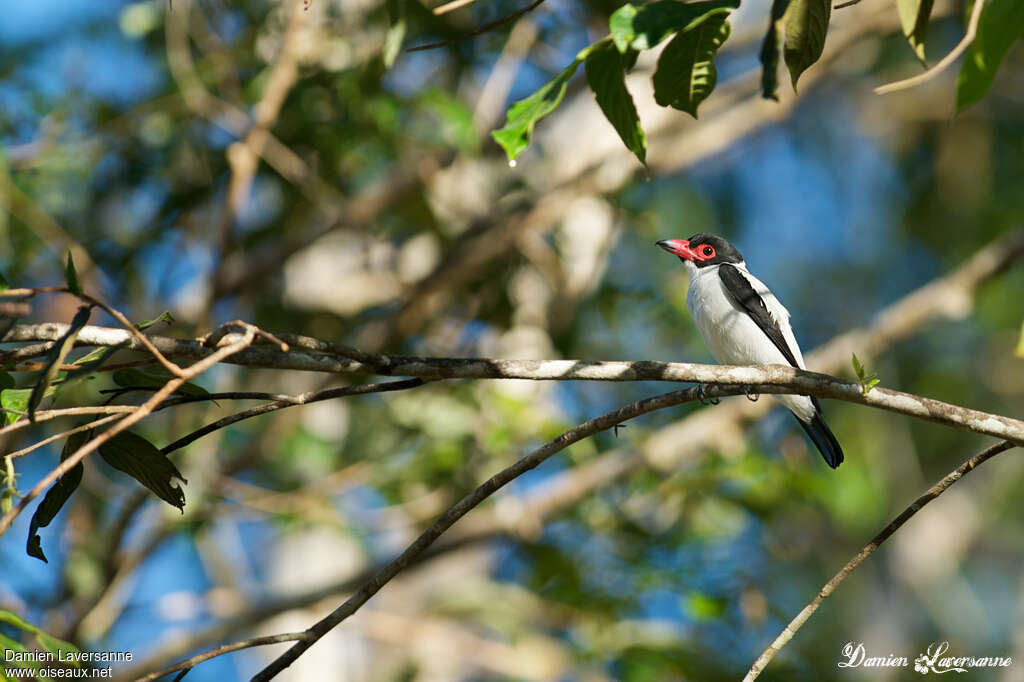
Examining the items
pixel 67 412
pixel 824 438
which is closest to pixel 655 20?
pixel 67 412

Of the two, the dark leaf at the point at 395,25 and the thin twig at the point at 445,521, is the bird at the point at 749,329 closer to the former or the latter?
the dark leaf at the point at 395,25

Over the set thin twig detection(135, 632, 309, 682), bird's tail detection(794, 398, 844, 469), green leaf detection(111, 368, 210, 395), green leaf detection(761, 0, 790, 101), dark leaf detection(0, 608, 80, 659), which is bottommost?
thin twig detection(135, 632, 309, 682)

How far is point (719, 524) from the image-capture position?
16.9 feet

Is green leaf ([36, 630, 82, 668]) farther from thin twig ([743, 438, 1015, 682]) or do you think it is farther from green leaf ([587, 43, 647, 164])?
green leaf ([587, 43, 647, 164])

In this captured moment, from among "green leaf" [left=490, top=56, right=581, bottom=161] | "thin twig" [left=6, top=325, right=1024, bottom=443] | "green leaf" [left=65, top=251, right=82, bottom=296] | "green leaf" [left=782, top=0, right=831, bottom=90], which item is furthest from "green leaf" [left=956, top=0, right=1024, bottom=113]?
"green leaf" [left=65, top=251, right=82, bottom=296]

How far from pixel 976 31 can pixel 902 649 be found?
8.53 m

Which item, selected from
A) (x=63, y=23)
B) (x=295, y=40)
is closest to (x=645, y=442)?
(x=295, y=40)

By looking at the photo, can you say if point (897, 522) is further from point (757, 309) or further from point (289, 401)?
point (757, 309)

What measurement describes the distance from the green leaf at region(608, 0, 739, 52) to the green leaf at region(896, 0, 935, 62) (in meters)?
0.34

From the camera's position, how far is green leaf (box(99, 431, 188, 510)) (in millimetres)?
1907

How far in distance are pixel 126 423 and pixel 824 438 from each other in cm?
259

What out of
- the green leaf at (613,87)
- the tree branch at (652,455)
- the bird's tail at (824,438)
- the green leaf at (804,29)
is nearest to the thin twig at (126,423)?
the green leaf at (613,87)

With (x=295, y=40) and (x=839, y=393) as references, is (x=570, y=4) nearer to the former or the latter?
(x=295, y=40)

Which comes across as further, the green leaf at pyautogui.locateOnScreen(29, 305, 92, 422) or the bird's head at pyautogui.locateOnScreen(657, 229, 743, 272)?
the bird's head at pyautogui.locateOnScreen(657, 229, 743, 272)
